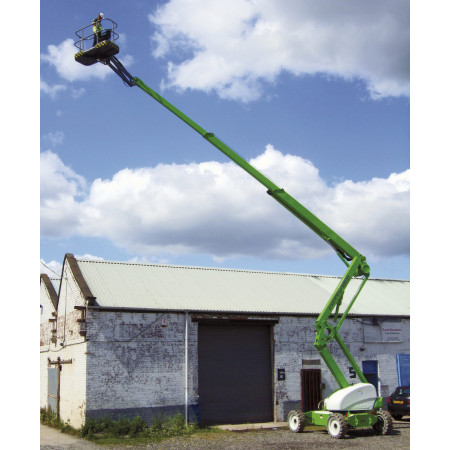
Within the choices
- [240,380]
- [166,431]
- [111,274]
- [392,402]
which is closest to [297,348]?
[240,380]

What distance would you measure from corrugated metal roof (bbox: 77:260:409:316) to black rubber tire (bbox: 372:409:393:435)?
20.8ft

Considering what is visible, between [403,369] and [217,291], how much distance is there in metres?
10.2

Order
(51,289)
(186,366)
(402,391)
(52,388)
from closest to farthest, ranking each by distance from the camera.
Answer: (186,366) → (402,391) → (52,388) → (51,289)

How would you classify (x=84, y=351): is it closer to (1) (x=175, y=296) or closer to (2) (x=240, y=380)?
(1) (x=175, y=296)

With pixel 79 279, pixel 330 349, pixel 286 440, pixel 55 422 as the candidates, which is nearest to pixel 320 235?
pixel 286 440

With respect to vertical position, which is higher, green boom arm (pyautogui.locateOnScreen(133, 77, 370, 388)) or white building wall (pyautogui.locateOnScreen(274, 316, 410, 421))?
green boom arm (pyautogui.locateOnScreen(133, 77, 370, 388))

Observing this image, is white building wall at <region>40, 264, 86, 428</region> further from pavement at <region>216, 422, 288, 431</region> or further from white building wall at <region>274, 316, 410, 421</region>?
white building wall at <region>274, 316, 410, 421</region>

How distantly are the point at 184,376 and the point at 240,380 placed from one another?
287cm

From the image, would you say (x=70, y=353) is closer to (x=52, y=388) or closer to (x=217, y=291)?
(x=52, y=388)

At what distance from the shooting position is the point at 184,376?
2175 centimetres

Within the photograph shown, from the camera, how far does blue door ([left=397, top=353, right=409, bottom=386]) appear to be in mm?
26891

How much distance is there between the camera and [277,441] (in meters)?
18.0

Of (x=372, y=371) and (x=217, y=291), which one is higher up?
(x=217, y=291)

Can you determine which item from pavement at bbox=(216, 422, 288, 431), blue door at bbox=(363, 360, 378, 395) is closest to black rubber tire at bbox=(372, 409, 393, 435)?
pavement at bbox=(216, 422, 288, 431)
